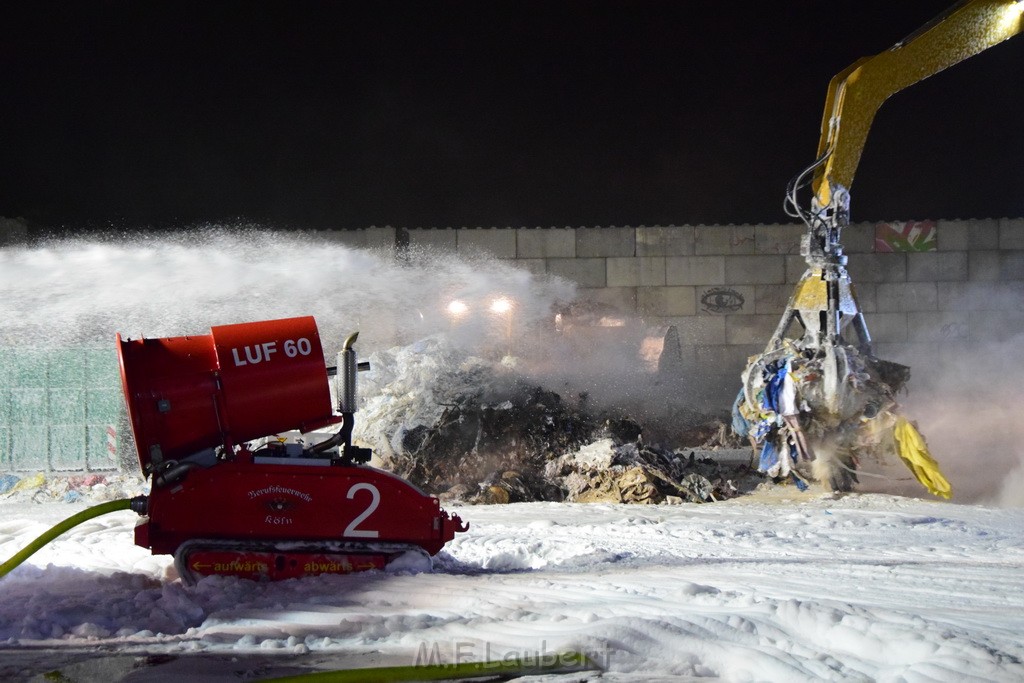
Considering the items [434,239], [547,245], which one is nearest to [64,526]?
[434,239]

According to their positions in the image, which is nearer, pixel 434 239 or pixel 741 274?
pixel 434 239

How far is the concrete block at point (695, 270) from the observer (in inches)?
734

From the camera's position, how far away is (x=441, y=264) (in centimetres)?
1827

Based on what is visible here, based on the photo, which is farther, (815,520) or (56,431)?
(56,431)

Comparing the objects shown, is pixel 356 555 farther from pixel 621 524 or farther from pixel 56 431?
pixel 56 431

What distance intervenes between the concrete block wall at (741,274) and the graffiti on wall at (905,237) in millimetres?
106

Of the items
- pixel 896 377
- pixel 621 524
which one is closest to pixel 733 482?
pixel 896 377

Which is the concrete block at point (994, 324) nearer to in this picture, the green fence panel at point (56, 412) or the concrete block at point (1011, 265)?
the concrete block at point (1011, 265)

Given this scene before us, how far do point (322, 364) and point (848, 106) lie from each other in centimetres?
722

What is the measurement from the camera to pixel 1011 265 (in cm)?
1853

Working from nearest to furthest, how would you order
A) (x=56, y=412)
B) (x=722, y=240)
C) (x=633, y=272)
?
(x=56, y=412), (x=633, y=272), (x=722, y=240)

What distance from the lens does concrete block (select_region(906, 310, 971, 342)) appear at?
60.0ft

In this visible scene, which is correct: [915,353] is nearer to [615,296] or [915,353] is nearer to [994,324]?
[994,324]

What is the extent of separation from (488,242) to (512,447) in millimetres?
7784
